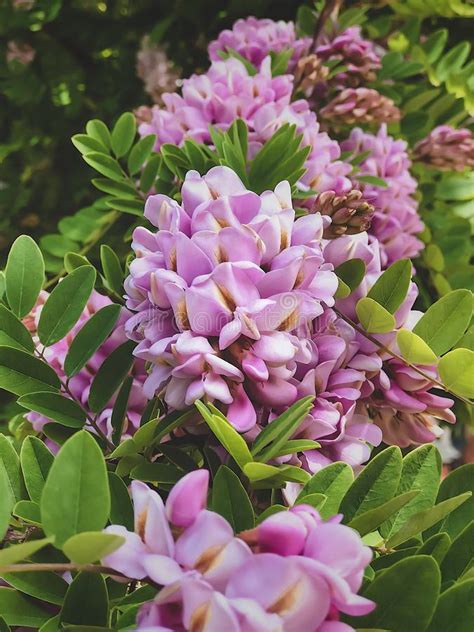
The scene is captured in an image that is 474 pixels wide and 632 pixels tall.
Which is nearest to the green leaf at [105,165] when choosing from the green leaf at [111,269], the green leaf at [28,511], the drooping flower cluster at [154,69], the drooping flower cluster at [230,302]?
the green leaf at [111,269]

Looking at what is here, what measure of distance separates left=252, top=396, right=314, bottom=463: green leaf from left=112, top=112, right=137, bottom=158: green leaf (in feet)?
1.24

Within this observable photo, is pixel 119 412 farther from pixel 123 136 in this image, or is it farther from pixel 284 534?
pixel 123 136

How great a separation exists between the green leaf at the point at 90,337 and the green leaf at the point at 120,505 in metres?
0.10

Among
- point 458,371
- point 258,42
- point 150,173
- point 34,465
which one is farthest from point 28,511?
point 258,42

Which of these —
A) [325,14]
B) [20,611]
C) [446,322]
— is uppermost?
[325,14]

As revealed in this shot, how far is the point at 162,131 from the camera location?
1.89ft

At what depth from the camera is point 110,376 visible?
0.38m

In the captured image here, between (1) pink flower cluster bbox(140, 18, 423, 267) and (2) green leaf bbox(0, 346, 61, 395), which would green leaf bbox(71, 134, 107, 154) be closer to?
(1) pink flower cluster bbox(140, 18, 423, 267)

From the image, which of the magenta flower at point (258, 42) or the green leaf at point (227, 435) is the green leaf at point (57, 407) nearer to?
the green leaf at point (227, 435)

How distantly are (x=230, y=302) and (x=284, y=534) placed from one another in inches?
5.2

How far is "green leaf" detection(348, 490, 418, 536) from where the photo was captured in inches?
10.4

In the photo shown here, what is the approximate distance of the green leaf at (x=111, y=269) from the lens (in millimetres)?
449

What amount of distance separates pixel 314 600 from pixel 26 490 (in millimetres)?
183

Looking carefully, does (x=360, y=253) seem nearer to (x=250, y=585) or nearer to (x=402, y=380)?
(x=402, y=380)
